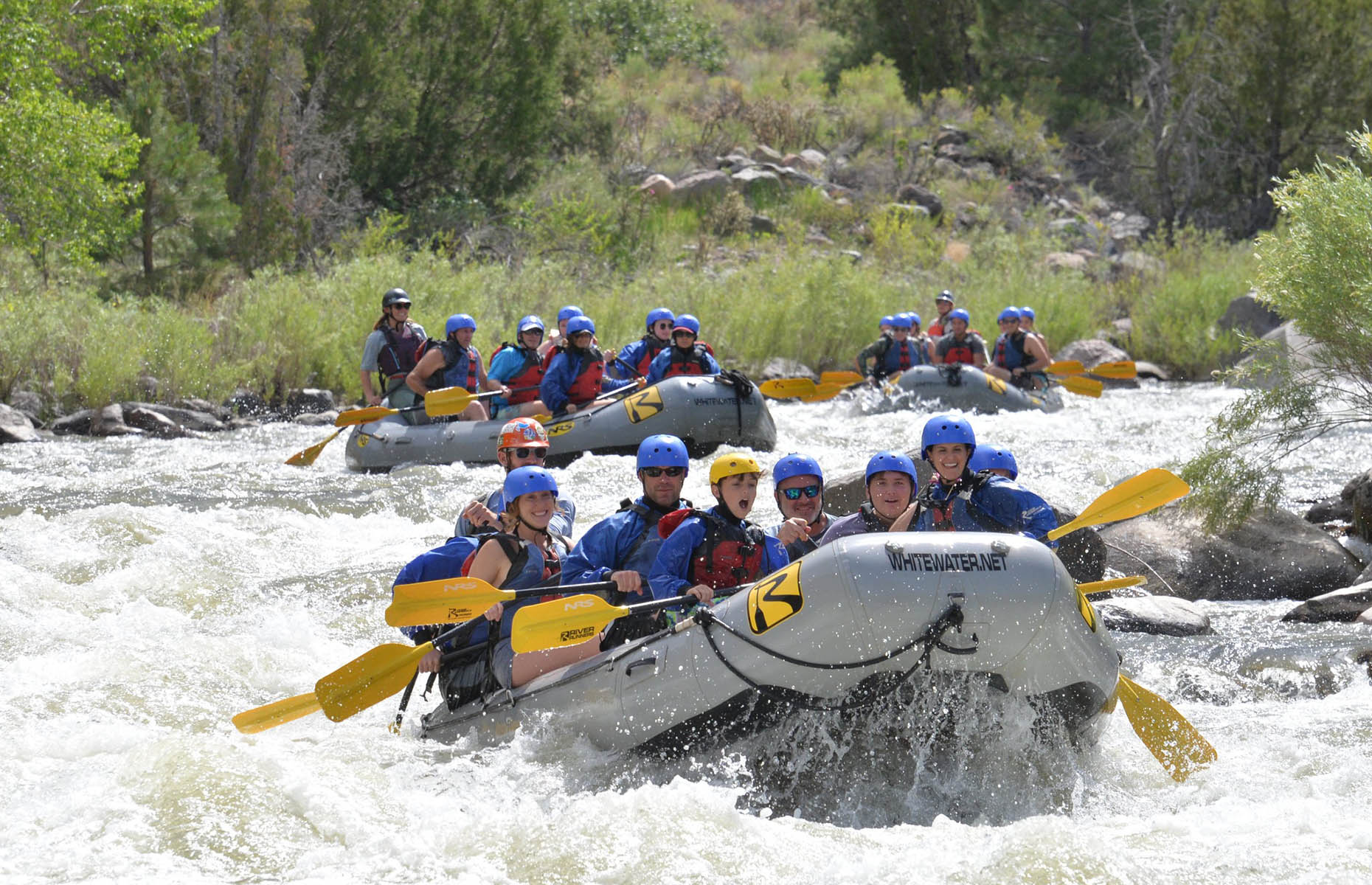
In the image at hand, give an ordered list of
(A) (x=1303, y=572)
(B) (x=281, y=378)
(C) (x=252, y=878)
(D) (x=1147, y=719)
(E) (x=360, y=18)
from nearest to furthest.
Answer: (C) (x=252, y=878), (D) (x=1147, y=719), (A) (x=1303, y=572), (B) (x=281, y=378), (E) (x=360, y=18)

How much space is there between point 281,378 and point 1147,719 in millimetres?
11521

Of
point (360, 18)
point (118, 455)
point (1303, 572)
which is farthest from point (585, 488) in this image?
point (360, 18)

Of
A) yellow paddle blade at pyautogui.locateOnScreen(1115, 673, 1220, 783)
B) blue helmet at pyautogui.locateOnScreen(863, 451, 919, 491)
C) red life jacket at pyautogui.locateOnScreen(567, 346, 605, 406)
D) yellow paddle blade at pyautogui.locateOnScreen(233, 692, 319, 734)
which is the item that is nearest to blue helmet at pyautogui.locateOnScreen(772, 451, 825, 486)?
blue helmet at pyautogui.locateOnScreen(863, 451, 919, 491)

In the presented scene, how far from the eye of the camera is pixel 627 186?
79.5 feet

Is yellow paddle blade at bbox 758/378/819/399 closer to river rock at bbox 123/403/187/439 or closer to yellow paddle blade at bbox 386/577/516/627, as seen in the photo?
river rock at bbox 123/403/187/439

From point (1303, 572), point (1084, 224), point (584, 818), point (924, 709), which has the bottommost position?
point (1084, 224)

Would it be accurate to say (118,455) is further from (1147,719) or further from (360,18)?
(360,18)

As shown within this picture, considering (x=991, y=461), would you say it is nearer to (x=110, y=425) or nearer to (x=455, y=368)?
(x=455, y=368)

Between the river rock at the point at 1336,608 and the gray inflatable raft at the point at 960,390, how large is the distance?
21.9 feet

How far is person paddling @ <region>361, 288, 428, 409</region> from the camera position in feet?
36.7

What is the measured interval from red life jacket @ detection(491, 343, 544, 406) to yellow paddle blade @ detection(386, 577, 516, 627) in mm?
6527

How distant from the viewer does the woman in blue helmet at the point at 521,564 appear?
5.17 metres

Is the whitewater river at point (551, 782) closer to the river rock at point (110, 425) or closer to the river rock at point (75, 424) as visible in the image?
the river rock at point (110, 425)

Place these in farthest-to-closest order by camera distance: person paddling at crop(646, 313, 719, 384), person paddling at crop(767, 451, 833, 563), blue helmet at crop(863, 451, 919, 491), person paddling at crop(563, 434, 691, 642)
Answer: person paddling at crop(646, 313, 719, 384) → blue helmet at crop(863, 451, 919, 491) → person paddling at crop(563, 434, 691, 642) → person paddling at crop(767, 451, 833, 563)
